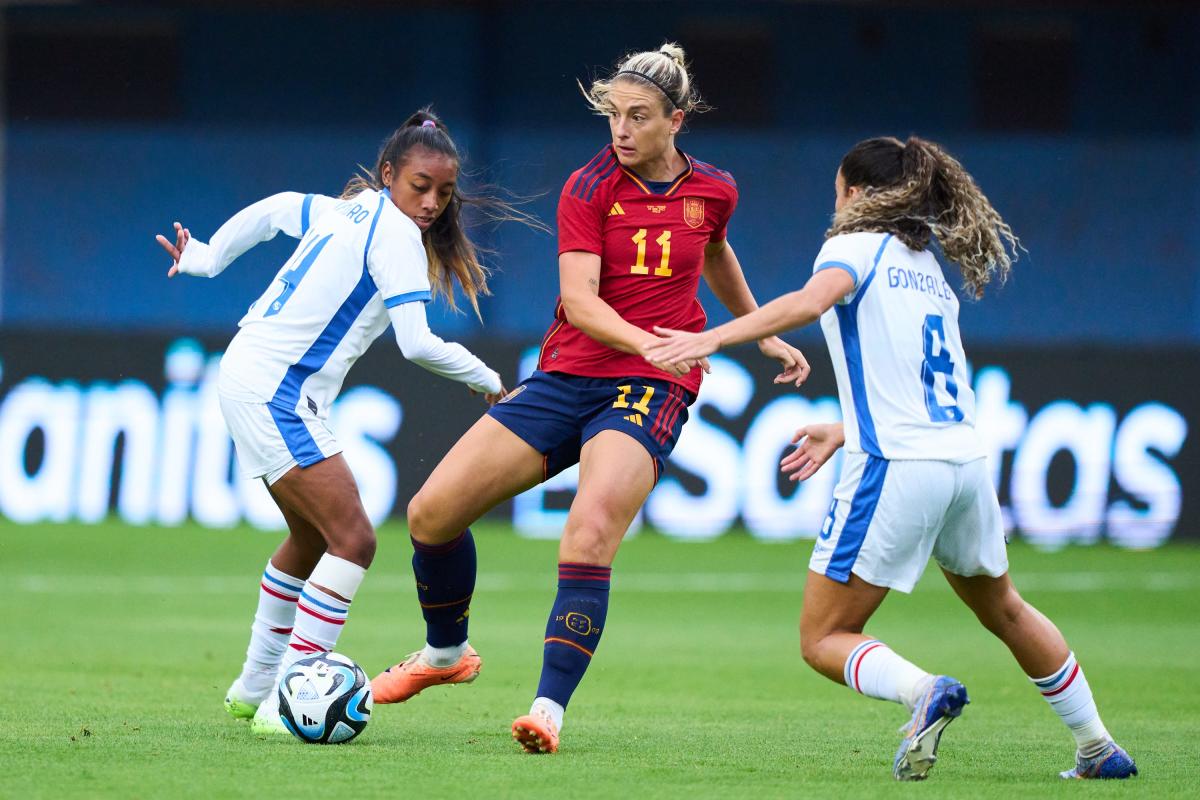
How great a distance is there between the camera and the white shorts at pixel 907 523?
5.13 metres

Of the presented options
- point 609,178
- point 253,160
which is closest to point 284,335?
point 609,178

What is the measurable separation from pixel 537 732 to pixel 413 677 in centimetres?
113

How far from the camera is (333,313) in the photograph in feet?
19.8

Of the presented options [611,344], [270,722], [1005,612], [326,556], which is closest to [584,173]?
[611,344]

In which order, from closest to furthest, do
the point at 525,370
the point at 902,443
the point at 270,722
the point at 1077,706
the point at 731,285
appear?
1. the point at 902,443
2. the point at 1077,706
3. the point at 270,722
4. the point at 731,285
5. the point at 525,370

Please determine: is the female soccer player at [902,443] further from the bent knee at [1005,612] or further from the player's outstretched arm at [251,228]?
the player's outstretched arm at [251,228]

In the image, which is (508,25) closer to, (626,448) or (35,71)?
(35,71)

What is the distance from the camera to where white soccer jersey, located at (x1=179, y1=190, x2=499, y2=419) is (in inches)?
235

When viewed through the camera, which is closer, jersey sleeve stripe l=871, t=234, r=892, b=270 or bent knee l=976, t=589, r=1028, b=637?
jersey sleeve stripe l=871, t=234, r=892, b=270

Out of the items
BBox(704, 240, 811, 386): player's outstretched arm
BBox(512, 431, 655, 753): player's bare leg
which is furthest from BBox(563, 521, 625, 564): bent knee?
BBox(704, 240, 811, 386): player's outstretched arm

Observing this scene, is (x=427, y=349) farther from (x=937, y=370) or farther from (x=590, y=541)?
(x=937, y=370)

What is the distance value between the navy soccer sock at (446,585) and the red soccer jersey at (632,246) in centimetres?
77

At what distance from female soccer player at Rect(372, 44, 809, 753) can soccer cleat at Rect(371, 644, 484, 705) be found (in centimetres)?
28

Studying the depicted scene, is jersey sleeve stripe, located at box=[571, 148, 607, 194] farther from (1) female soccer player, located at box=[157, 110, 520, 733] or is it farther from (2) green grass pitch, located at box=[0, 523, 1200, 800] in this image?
(2) green grass pitch, located at box=[0, 523, 1200, 800]
